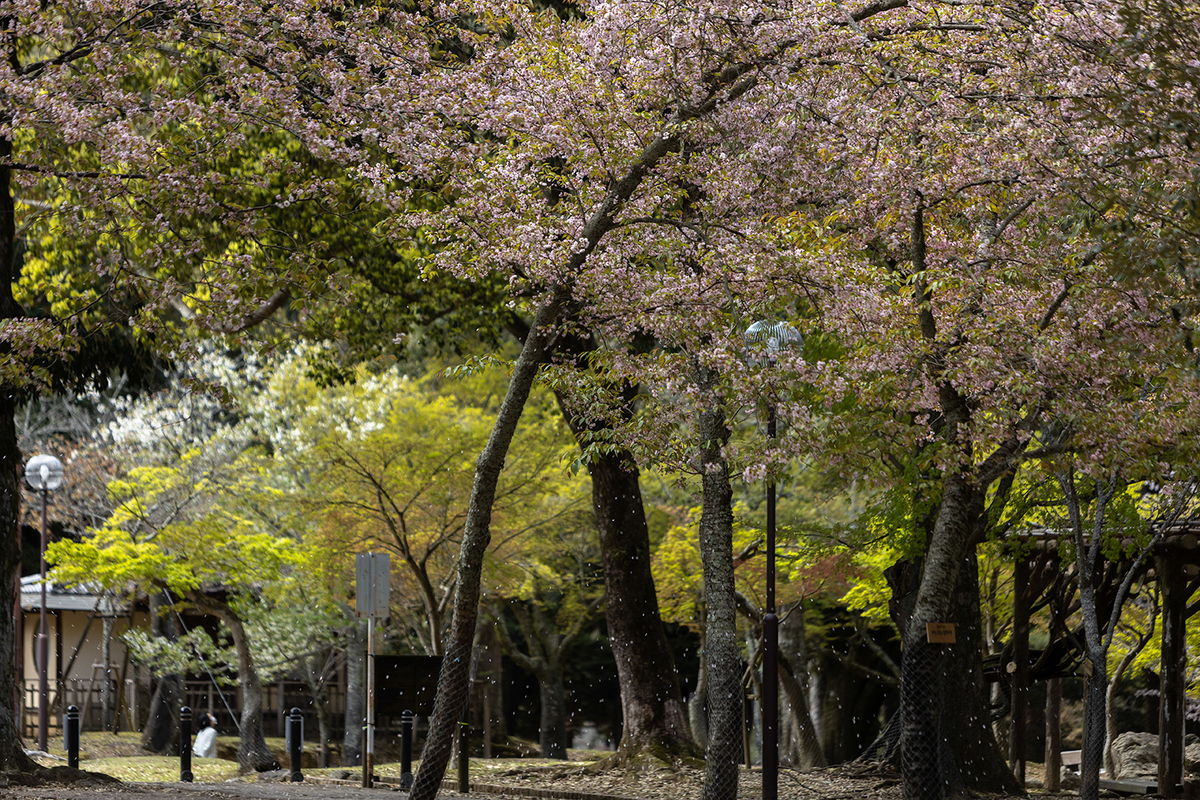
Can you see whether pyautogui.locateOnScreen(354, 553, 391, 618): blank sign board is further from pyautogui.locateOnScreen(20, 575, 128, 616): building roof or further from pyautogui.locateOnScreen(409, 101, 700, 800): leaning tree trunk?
pyautogui.locateOnScreen(20, 575, 128, 616): building roof

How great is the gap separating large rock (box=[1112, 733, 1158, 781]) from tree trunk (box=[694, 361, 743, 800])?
13405 millimetres

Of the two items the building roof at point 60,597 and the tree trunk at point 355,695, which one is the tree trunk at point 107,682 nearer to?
the building roof at point 60,597

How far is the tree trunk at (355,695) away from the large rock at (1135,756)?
15086 mm

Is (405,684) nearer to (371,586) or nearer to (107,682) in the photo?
(371,586)

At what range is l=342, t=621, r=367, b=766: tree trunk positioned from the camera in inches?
1058

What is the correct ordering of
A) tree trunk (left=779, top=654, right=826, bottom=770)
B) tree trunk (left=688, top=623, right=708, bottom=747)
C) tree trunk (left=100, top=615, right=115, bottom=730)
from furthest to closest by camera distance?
tree trunk (left=688, top=623, right=708, bottom=747)
tree trunk (left=100, top=615, right=115, bottom=730)
tree trunk (left=779, top=654, right=826, bottom=770)

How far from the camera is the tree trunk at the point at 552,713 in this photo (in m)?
29.3

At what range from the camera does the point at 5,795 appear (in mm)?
9961

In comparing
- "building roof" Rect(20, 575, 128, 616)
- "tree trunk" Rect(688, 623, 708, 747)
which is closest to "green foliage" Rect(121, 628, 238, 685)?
"building roof" Rect(20, 575, 128, 616)

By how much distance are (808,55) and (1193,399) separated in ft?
14.0

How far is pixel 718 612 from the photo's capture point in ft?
39.8

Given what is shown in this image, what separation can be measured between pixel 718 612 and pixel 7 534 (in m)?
6.66

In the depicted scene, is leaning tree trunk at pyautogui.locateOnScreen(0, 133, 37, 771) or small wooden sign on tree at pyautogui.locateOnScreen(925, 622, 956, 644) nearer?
small wooden sign on tree at pyautogui.locateOnScreen(925, 622, 956, 644)

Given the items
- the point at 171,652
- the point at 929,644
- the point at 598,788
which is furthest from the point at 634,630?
the point at 171,652
